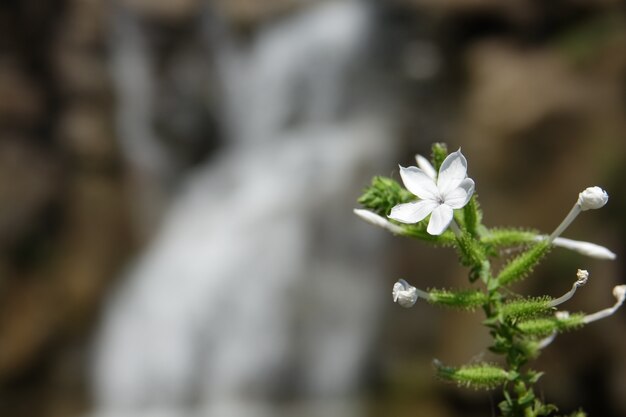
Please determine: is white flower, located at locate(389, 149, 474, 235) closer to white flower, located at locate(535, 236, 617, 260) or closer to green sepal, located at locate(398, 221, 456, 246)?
green sepal, located at locate(398, 221, 456, 246)

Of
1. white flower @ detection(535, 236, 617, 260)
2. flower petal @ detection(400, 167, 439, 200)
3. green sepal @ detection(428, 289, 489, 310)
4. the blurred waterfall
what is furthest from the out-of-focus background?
flower petal @ detection(400, 167, 439, 200)

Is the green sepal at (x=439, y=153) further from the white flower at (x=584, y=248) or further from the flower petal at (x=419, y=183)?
the white flower at (x=584, y=248)

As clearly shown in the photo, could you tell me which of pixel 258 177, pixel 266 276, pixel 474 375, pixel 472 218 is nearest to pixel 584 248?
pixel 472 218

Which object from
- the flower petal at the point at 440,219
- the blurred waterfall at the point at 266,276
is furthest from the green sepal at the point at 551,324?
the blurred waterfall at the point at 266,276

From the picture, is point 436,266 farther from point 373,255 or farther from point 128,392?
point 128,392

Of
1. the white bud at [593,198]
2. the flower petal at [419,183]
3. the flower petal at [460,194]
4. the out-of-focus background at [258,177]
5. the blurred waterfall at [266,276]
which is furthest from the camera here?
the blurred waterfall at [266,276]

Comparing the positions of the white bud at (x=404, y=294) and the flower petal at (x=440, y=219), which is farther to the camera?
the white bud at (x=404, y=294)

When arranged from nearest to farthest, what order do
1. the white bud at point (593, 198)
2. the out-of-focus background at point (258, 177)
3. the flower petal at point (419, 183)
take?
the flower petal at point (419, 183)
the white bud at point (593, 198)
the out-of-focus background at point (258, 177)

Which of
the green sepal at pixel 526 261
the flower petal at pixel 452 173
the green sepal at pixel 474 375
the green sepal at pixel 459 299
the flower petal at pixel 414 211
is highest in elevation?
the flower petal at pixel 452 173
